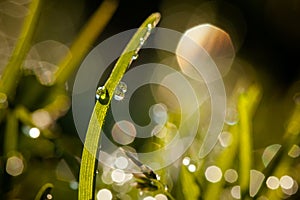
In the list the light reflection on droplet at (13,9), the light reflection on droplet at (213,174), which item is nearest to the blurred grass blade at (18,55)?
the light reflection on droplet at (213,174)

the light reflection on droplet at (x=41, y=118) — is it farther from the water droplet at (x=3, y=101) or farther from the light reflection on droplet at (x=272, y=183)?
the light reflection on droplet at (x=272, y=183)

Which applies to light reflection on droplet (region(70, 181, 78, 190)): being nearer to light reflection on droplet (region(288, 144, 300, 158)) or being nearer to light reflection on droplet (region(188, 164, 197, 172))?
light reflection on droplet (region(188, 164, 197, 172))

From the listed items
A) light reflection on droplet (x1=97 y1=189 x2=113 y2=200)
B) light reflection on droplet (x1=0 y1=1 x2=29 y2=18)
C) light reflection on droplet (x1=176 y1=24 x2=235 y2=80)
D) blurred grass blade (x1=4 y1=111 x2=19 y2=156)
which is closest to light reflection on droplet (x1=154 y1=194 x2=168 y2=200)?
light reflection on droplet (x1=97 y1=189 x2=113 y2=200)

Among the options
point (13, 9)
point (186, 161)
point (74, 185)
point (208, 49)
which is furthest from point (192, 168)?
point (13, 9)

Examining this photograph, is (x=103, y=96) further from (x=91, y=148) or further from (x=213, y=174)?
(x=213, y=174)

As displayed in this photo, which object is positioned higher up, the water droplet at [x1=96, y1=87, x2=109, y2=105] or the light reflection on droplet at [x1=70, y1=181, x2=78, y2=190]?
the water droplet at [x1=96, y1=87, x2=109, y2=105]

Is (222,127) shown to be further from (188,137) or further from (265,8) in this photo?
(265,8)
